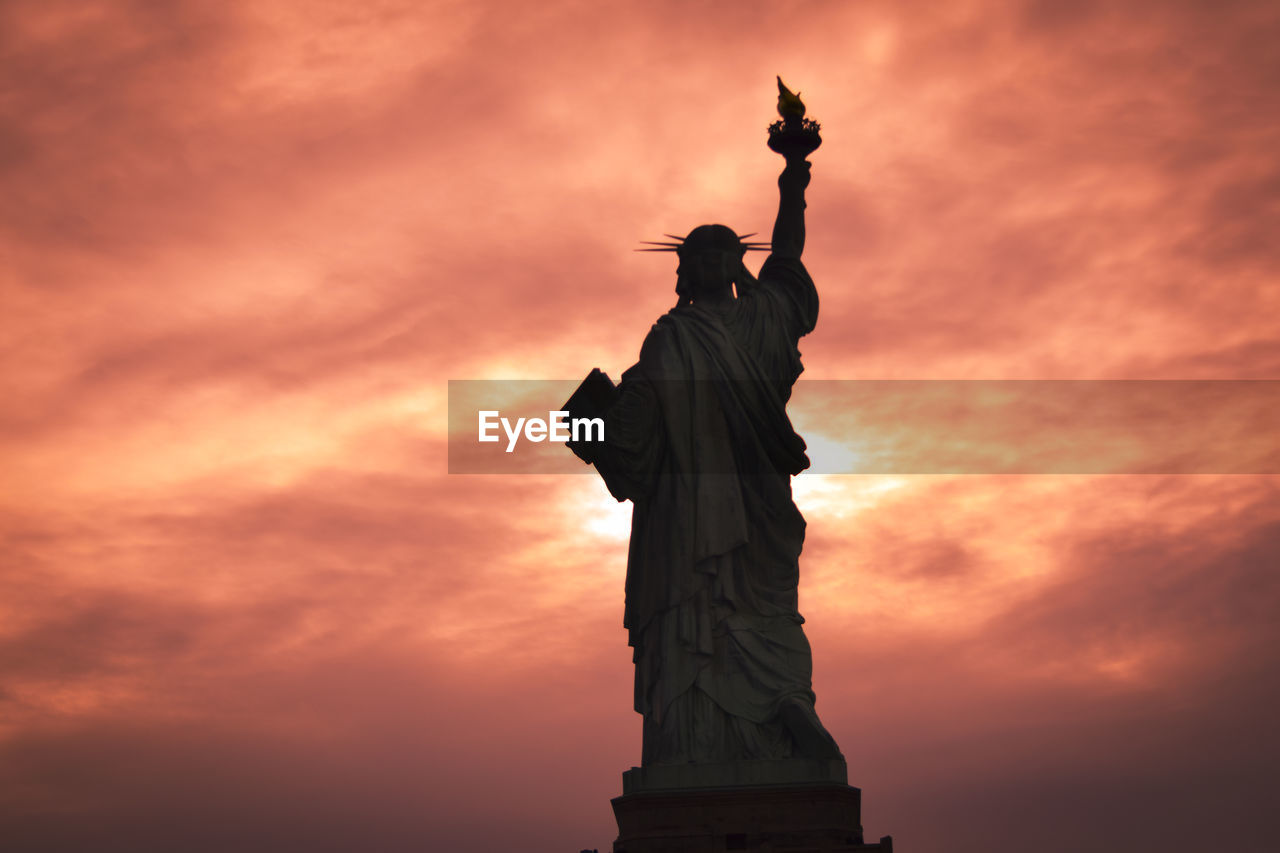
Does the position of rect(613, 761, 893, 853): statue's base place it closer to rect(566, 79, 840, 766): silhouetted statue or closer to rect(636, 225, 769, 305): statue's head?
rect(566, 79, 840, 766): silhouetted statue

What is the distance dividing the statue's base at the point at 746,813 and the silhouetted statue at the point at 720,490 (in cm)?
33

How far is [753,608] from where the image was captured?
54.0 ft

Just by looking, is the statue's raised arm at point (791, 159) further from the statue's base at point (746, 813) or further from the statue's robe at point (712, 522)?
the statue's base at point (746, 813)

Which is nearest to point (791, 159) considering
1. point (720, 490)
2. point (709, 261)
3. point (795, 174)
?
point (795, 174)

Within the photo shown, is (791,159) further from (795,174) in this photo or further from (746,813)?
(746,813)

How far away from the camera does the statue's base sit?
49.0 feet

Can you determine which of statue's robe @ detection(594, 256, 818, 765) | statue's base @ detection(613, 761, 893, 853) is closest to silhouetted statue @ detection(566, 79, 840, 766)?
statue's robe @ detection(594, 256, 818, 765)

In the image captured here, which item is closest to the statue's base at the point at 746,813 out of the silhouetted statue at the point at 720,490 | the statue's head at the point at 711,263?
the silhouetted statue at the point at 720,490

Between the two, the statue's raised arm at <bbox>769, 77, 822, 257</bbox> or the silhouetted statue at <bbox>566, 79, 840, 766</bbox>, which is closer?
the silhouetted statue at <bbox>566, 79, 840, 766</bbox>

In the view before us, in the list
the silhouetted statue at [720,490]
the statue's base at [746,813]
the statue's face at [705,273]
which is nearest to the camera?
the statue's base at [746,813]

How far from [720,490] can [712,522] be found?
379 mm

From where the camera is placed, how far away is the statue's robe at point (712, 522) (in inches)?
628

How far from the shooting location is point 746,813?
1507cm

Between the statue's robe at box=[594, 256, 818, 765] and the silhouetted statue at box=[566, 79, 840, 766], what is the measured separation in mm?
15
